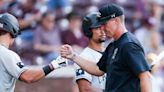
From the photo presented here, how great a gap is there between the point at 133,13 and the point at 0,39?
6418 millimetres

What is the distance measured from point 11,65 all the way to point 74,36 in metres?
5.57

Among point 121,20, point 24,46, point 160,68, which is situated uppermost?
point 121,20

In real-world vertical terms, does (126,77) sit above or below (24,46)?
above

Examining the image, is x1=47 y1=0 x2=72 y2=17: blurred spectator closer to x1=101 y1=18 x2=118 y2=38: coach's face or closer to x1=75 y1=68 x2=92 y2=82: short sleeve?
x1=75 y1=68 x2=92 y2=82: short sleeve

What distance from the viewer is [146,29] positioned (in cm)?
1390

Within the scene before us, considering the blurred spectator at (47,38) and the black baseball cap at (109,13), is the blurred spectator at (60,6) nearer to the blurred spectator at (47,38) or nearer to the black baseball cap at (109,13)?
the blurred spectator at (47,38)

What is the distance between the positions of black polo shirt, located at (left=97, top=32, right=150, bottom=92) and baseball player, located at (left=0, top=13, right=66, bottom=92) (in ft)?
2.41

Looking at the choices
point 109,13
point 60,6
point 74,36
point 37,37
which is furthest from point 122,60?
point 60,6

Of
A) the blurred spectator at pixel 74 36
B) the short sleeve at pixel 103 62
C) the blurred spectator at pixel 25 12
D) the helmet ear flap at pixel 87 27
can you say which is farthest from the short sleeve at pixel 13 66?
the blurred spectator at pixel 74 36

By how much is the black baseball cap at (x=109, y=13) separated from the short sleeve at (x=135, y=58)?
1.26 ft

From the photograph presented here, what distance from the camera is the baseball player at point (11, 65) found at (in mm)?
7465

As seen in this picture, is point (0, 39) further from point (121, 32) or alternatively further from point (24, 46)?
point (24, 46)

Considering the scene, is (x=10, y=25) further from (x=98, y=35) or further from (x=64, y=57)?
(x=98, y=35)

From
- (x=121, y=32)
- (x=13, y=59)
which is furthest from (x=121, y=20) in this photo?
(x=13, y=59)
